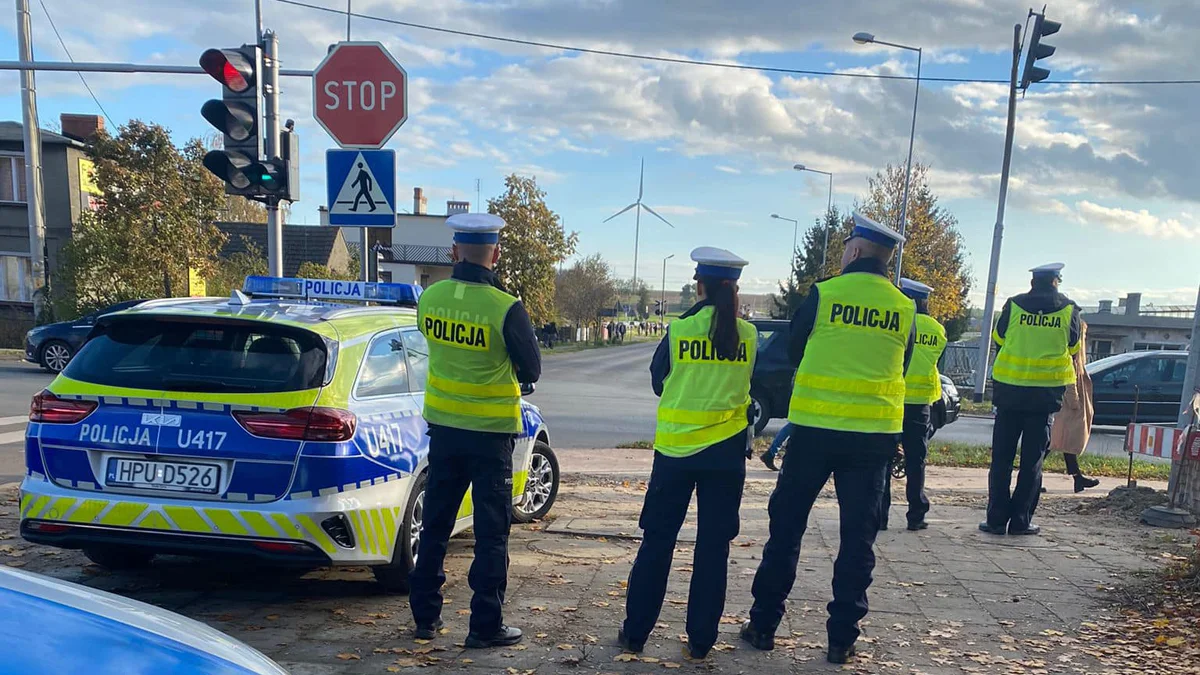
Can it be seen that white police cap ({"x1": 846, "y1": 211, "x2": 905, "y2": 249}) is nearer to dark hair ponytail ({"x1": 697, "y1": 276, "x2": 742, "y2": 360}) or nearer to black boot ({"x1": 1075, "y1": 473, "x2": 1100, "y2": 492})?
dark hair ponytail ({"x1": 697, "y1": 276, "x2": 742, "y2": 360})

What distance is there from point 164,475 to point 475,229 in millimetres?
1938

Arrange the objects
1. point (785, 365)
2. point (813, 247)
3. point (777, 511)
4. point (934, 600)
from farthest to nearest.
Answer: point (813, 247) < point (785, 365) < point (934, 600) < point (777, 511)

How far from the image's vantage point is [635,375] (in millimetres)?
28344

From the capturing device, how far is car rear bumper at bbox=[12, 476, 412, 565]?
3961 millimetres

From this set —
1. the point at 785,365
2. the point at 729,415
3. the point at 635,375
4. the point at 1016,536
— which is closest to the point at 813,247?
the point at 635,375

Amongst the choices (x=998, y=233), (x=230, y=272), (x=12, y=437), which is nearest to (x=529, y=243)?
(x=230, y=272)

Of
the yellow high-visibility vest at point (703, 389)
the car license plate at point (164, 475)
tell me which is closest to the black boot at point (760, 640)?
the yellow high-visibility vest at point (703, 389)

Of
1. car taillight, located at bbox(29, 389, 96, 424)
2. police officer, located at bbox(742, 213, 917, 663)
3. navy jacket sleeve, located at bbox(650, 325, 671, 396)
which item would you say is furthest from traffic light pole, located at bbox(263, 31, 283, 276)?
police officer, located at bbox(742, 213, 917, 663)

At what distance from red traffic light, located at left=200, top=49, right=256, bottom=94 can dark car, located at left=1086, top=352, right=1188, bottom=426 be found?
50.6 ft

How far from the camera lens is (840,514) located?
407 centimetres

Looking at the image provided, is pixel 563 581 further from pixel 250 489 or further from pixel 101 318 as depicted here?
pixel 101 318

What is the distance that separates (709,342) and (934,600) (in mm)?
2335

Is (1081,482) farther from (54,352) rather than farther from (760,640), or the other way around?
(54,352)

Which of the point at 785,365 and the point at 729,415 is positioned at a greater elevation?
the point at 729,415
